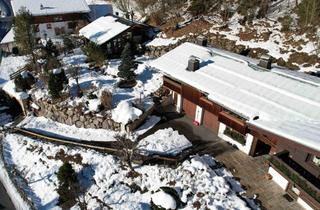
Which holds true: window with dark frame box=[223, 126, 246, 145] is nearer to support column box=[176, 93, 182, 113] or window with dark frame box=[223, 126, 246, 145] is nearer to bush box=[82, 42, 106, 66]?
support column box=[176, 93, 182, 113]

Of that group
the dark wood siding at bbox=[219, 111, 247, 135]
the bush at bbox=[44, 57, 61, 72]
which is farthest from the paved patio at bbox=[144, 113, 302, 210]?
the bush at bbox=[44, 57, 61, 72]

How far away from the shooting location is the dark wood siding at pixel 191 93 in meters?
27.2

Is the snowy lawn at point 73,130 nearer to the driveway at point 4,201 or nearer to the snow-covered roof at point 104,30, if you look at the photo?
the driveway at point 4,201

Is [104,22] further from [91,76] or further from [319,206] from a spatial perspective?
[319,206]

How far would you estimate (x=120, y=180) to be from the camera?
24.1m

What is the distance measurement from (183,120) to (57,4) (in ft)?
113

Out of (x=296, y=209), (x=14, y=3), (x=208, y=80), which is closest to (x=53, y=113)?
(x=208, y=80)

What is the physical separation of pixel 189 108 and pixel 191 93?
6.82 ft

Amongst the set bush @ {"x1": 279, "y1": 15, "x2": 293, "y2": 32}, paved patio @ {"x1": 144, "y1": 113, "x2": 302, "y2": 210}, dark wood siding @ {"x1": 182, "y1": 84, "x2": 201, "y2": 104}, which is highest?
bush @ {"x1": 279, "y1": 15, "x2": 293, "y2": 32}

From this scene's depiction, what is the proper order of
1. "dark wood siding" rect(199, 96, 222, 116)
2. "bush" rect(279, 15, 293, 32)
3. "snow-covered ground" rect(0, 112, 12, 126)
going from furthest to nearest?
"bush" rect(279, 15, 293, 32) → "snow-covered ground" rect(0, 112, 12, 126) → "dark wood siding" rect(199, 96, 222, 116)

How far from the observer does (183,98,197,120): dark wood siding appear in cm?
2881

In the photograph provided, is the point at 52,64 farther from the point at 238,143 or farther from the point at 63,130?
the point at 238,143

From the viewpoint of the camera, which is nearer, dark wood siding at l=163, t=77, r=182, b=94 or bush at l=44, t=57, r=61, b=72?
dark wood siding at l=163, t=77, r=182, b=94

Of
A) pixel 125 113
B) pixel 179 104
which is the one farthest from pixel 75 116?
pixel 179 104
